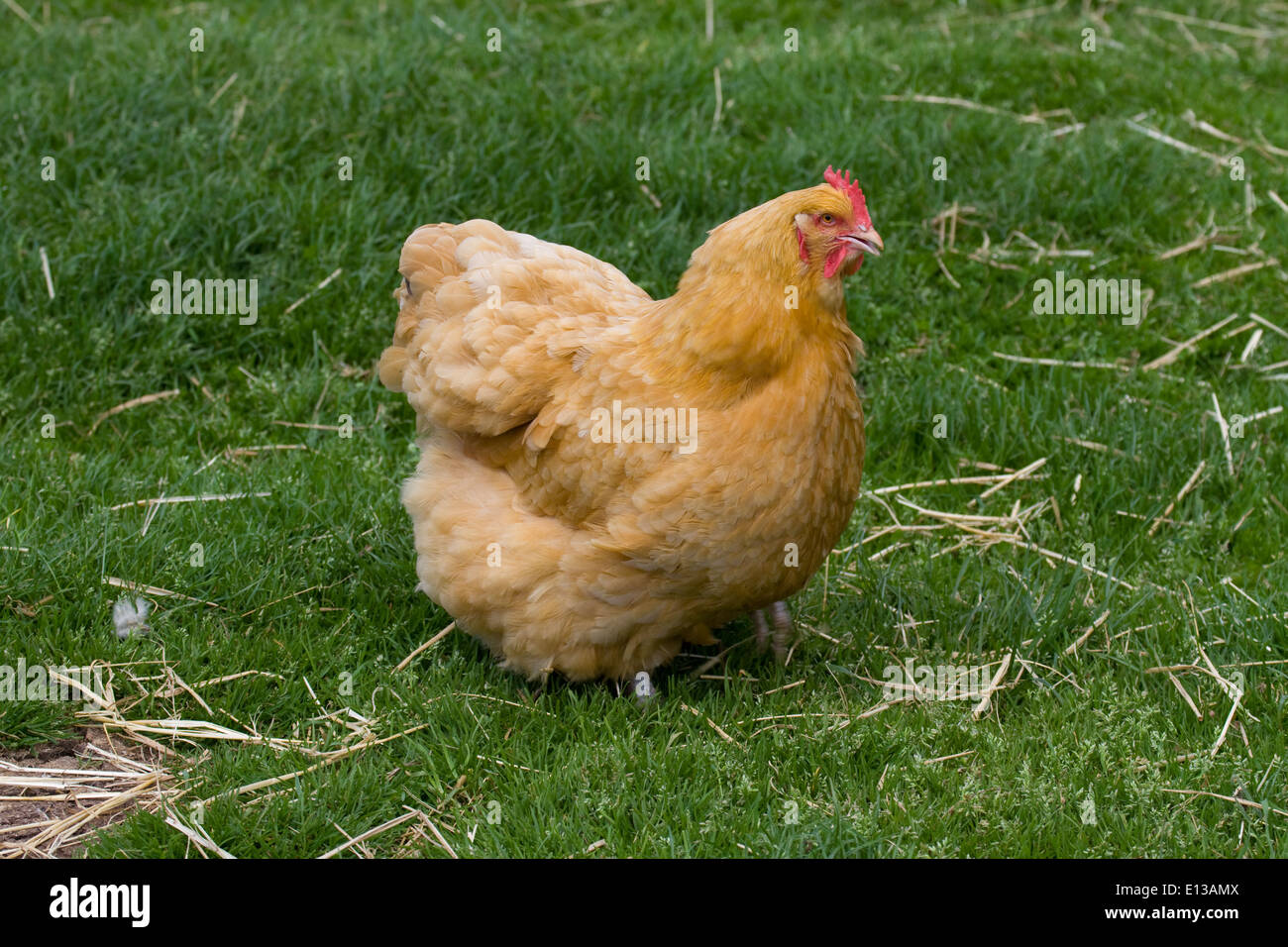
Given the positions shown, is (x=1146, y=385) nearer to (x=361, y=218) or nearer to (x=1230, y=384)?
(x=1230, y=384)

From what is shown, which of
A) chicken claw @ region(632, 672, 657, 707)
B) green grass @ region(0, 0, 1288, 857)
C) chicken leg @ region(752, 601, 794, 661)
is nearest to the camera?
green grass @ region(0, 0, 1288, 857)

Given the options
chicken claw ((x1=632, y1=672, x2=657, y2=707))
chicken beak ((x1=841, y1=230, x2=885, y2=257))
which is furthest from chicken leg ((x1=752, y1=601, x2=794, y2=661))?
chicken beak ((x1=841, y1=230, x2=885, y2=257))

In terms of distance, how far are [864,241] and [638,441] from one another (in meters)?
0.91

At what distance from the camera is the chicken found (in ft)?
13.7

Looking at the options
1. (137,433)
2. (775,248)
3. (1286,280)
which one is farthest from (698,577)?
(1286,280)

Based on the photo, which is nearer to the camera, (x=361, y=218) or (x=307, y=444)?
(x=307, y=444)

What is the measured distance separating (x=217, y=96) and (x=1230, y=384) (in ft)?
17.5

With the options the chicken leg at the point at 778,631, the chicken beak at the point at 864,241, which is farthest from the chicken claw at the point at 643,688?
the chicken beak at the point at 864,241

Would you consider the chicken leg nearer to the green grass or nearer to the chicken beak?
the green grass

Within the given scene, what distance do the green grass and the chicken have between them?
0.35 m

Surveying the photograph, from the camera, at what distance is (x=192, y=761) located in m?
4.32

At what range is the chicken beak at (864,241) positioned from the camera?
414cm

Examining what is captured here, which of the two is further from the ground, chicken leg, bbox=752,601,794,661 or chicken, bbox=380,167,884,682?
chicken, bbox=380,167,884,682

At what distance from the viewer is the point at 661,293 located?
6676 mm
